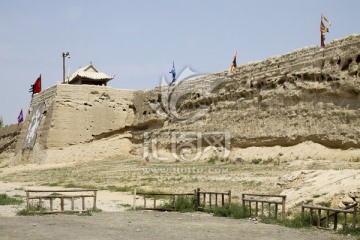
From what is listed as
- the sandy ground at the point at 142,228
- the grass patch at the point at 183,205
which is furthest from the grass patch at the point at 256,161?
the sandy ground at the point at 142,228

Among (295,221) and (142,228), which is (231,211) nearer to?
(295,221)

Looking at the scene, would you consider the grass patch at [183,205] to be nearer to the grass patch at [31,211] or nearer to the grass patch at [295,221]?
the grass patch at [295,221]

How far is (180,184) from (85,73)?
22677mm

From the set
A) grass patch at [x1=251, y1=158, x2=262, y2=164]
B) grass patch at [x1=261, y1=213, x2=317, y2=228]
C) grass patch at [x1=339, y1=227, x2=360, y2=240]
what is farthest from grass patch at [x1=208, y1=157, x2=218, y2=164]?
grass patch at [x1=339, y1=227, x2=360, y2=240]

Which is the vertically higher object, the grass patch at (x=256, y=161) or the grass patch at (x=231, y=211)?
the grass patch at (x=256, y=161)

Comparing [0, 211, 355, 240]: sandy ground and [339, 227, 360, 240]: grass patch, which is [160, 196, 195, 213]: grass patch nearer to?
[0, 211, 355, 240]: sandy ground

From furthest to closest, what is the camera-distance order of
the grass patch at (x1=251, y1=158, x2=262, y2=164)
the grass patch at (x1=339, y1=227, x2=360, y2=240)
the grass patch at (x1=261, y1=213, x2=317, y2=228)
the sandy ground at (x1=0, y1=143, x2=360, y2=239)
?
the grass patch at (x1=251, y1=158, x2=262, y2=164) → the grass patch at (x1=261, y1=213, x2=317, y2=228) → the sandy ground at (x1=0, y1=143, x2=360, y2=239) → the grass patch at (x1=339, y1=227, x2=360, y2=240)

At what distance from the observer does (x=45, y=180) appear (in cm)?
2156

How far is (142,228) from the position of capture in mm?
8938

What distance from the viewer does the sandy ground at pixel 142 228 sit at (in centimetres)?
798

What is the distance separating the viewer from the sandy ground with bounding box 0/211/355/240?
798cm

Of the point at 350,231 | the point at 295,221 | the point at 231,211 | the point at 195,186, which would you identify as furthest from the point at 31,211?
the point at 350,231

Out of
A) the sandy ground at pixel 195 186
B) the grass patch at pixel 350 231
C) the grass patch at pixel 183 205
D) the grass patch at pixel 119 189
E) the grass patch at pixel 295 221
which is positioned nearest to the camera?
the grass patch at pixel 350 231

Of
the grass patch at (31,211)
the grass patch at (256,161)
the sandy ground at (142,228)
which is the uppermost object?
the grass patch at (256,161)
